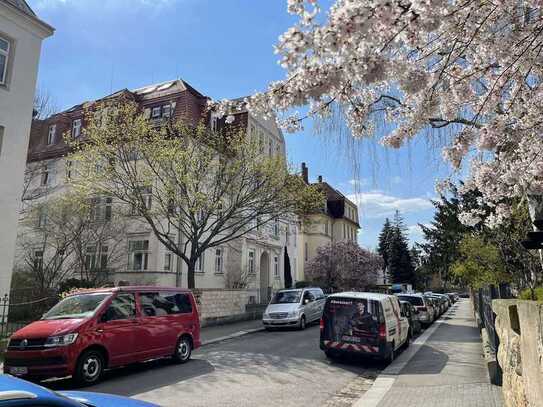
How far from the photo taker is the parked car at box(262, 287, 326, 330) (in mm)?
19445

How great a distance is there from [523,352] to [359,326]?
7017 mm

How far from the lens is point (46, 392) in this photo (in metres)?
2.62

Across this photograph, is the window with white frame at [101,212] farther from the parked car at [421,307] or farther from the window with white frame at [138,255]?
the parked car at [421,307]

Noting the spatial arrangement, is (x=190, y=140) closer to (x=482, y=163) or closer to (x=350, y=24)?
(x=482, y=163)

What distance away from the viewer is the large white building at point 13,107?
1614cm

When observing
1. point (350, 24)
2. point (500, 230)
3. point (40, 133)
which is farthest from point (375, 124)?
point (40, 133)

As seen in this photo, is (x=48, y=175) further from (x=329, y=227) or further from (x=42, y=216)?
(x=329, y=227)

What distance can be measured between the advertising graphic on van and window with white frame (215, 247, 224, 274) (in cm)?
1832

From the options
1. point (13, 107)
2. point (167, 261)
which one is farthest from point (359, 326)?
point (167, 261)

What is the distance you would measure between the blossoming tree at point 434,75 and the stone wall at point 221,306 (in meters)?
14.2

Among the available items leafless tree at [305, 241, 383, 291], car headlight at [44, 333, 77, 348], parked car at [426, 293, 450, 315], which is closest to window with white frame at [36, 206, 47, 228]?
car headlight at [44, 333, 77, 348]

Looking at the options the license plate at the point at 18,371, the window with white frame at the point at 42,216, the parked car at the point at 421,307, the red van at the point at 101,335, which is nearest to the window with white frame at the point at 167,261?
the window with white frame at the point at 42,216

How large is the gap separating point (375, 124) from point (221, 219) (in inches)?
556

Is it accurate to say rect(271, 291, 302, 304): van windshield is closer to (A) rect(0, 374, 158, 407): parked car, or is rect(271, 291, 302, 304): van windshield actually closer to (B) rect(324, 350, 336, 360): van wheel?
(B) rect(324, 350, 336, 360): van wheel
